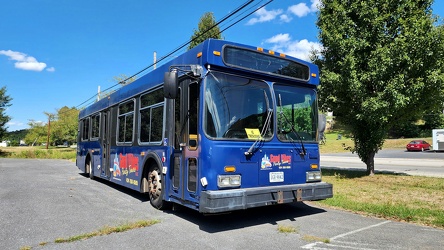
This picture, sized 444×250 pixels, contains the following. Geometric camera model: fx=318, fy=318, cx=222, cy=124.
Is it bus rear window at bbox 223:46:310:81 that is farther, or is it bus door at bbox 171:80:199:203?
bus rear window at bbox 223:46:310:81

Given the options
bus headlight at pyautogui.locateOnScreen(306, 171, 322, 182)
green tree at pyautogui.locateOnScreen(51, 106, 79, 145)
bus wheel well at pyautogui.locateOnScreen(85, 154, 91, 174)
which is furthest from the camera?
green tree at pyautogui.locateOnScreen(51, 106, 79, 145)

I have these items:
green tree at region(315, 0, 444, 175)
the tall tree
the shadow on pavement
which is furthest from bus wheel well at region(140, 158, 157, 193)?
the tall tree

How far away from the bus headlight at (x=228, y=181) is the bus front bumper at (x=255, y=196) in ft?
0.37

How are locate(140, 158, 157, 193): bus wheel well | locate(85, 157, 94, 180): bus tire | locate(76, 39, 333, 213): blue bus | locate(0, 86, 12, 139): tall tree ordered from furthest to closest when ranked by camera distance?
locate(0, 86, 12, 139): tall tree
locate(85, 157, 94, 180): bus tire
locate(140, 158, 157, 193): bus wheel well
locate(76, 39, 333, 213): blue bus

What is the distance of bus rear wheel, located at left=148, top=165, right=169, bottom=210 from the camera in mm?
6684

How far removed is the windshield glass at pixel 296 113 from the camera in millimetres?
5983

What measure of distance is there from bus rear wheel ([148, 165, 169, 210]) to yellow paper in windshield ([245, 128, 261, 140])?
2.21m

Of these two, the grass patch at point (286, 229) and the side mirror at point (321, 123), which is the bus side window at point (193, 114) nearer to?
the grass patch at point (286, 229)

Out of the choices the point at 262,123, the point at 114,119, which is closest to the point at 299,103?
the point at 262,123

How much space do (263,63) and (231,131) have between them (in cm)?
155

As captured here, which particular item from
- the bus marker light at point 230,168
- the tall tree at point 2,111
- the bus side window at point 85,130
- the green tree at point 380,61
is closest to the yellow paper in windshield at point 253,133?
the bus marker light at point 230,168

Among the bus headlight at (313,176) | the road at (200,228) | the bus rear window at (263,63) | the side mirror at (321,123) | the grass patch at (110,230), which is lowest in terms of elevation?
the road at (200,228)

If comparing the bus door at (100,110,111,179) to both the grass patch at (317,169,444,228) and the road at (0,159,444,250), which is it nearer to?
the road at (0,159,444,250)

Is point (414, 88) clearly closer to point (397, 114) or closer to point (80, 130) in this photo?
point (397, 114)
